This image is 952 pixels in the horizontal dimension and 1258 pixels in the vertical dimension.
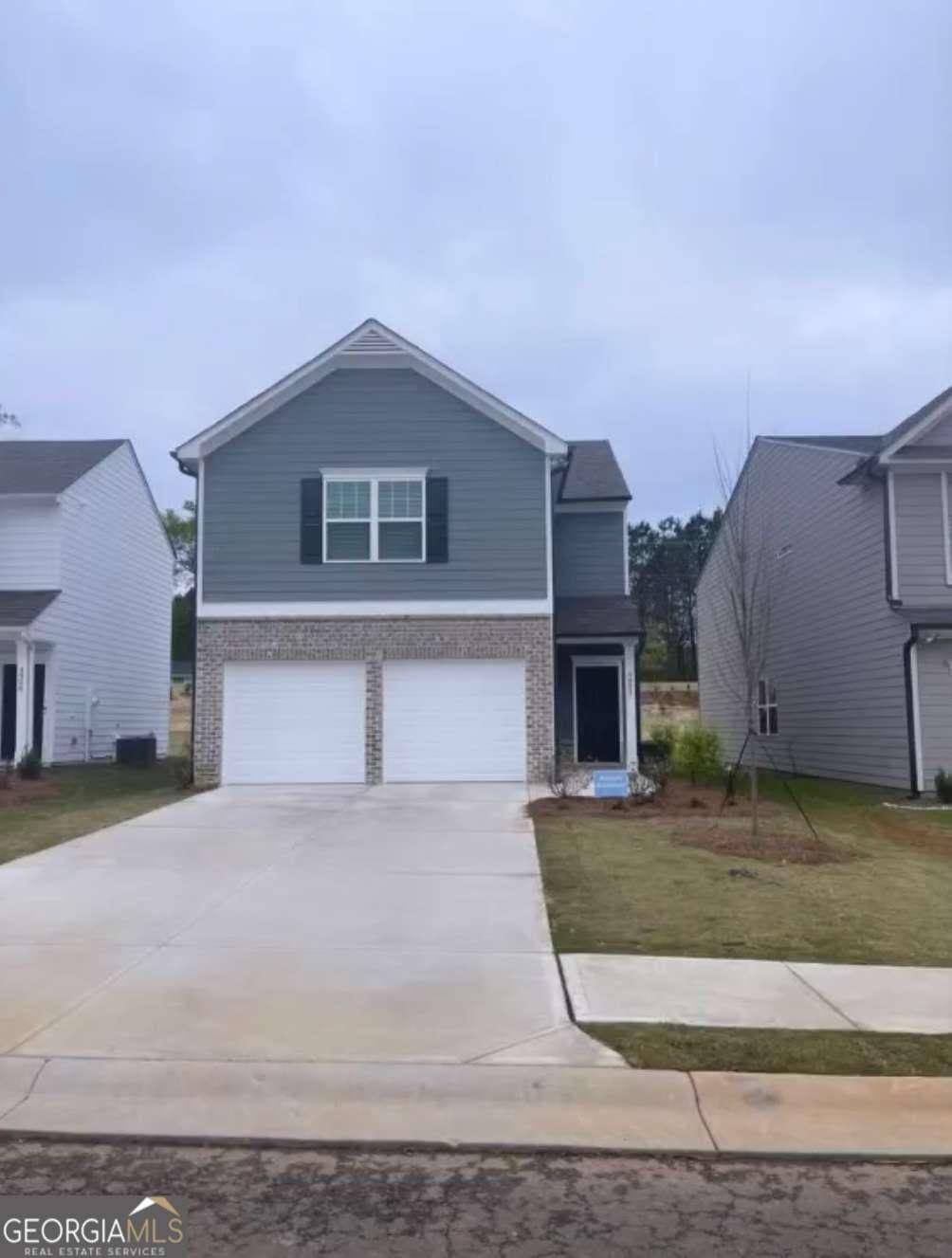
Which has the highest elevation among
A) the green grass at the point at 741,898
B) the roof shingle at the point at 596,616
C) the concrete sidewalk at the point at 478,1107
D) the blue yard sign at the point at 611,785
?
the roof shingle at the point at 596,616

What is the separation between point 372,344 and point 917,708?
10.9 meters

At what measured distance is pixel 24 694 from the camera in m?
20.7

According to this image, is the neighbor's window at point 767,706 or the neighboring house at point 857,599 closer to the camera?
the neighboring house at point 857,599

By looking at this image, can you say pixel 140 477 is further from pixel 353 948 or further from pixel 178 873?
pixel 353 948

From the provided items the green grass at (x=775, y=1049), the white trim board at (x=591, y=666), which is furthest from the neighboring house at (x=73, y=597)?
the green grass at (x=775, y=1049)

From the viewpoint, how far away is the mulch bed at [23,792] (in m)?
16.4

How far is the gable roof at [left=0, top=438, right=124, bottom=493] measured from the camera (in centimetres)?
2289

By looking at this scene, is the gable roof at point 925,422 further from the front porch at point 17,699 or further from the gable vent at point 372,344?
the front porch at point 17,699

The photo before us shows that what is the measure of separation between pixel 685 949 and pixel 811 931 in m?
1.11

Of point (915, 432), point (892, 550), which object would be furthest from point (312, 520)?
point (915, 432)

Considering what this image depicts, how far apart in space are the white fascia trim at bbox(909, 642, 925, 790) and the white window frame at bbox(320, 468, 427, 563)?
8.08m

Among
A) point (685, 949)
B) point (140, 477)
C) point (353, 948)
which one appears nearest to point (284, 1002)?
point (353, 948)

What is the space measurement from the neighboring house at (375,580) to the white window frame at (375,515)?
32mm

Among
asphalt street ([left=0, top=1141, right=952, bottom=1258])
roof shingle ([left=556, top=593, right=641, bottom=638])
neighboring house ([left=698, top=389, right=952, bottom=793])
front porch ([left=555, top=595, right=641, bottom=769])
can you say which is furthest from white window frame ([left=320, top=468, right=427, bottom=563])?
asphalt street ([left=0, top=1141, right=952, bottom=1258])
